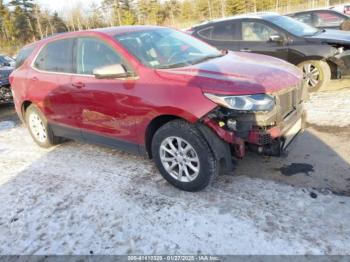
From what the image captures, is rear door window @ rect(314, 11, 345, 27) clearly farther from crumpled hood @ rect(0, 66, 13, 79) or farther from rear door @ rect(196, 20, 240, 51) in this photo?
crumpled hood @ rect(0, 66, 13, 79)

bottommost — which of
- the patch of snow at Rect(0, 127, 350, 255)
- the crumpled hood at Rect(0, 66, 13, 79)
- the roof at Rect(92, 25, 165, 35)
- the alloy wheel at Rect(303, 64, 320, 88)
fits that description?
the patch of snow at Rect(0, 127, 350, 255)

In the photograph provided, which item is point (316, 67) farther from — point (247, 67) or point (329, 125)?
point (247, 67)

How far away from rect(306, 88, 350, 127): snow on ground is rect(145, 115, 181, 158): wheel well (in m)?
2.77

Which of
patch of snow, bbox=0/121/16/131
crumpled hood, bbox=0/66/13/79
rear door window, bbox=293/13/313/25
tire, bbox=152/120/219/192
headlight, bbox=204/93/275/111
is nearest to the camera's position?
headlight, bbox=204/93/275/111

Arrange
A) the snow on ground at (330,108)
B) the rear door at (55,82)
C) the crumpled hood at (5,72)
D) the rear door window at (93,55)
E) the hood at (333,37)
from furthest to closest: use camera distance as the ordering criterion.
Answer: the crumpled hood at (5,72) → the hood at (333,37) → the snow on ground at (330,108) → the rear door at (55,82) → the rear door window at (93,55)

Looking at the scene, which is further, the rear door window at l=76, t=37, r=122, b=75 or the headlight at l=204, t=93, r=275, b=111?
the rear door window at l=76, t=37, r=122, b=75

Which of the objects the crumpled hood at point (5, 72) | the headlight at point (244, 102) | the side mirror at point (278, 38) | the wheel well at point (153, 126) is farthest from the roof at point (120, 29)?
the crumpled hood at point (5, 72)

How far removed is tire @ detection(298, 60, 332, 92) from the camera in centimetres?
661

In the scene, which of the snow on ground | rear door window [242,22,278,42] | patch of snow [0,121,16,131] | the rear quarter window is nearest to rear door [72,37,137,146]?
the rear quarter window

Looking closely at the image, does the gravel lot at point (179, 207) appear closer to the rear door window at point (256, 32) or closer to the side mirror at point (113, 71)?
the side mirror at point (113, 71)

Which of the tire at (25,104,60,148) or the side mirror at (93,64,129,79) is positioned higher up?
the side mirror at (93,64,129,79)

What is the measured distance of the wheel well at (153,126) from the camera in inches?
142

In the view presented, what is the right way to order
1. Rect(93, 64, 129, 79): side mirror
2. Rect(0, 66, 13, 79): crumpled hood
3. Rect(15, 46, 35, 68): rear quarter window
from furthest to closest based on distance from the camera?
Rect(0, 66, 13, 79): crumpled hood
Rect(15, 46, 35, 68): rear quarter window
Rect(93, 64, 129, 79): side mirror

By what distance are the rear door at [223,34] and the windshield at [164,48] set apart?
2.99 meters
